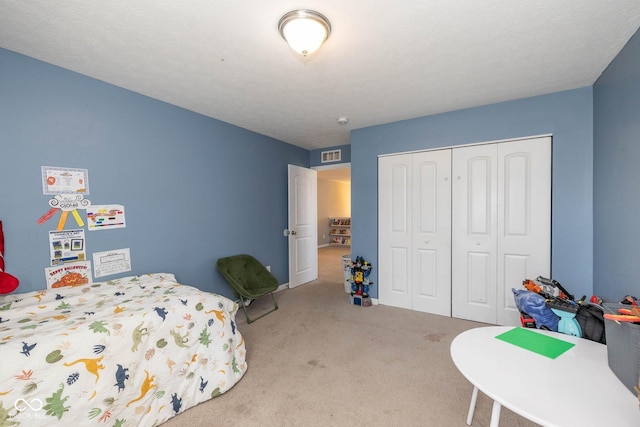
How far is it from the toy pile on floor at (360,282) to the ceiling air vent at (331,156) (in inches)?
75.3

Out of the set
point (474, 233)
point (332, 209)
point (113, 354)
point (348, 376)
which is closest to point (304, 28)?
point (113, 354)

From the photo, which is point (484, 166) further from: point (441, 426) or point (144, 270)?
point (144, 270)

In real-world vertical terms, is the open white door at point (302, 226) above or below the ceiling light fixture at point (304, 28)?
below

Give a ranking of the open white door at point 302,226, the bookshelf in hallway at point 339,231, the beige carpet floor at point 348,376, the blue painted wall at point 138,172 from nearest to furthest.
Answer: the beige carpet floor at point 348,376 < the blue painted wall at point 138,172 < the open white door at point 302,226 < the bookshelf in hallway at point 339,231

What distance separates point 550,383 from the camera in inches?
38.8

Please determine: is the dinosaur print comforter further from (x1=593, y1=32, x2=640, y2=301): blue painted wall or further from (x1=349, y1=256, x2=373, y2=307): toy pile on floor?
(x1=593, y1=32, x2=640, y2=301): blue painted wall

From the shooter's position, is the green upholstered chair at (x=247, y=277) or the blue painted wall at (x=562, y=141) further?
the green upholstered chair at (x=247, y=277)

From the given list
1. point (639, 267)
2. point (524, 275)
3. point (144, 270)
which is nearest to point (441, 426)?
point (639, 267)

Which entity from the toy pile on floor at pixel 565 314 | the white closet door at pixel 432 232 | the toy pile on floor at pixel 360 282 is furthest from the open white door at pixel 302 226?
the toy pile on floor at pixel 565 314

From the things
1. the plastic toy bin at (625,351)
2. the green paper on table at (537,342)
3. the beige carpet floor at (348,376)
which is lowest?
the beige carpet floor at (348,376)

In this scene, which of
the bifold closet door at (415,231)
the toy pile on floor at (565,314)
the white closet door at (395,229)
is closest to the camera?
the toy pile on floor at (565,314)

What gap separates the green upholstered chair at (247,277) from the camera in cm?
313

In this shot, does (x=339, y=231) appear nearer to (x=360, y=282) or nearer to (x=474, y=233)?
(x=360, y=282)

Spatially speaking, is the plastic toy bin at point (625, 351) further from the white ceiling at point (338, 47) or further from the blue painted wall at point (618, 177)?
the white ceiling at point (338, 47)
